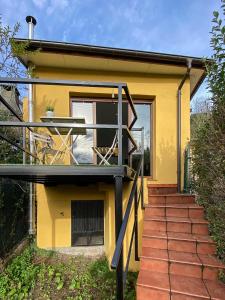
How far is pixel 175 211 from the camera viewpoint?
395 centimetres

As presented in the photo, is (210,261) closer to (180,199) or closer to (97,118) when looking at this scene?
(180,199)

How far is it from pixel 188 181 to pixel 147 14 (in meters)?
5.66

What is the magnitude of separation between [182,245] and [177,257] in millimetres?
249

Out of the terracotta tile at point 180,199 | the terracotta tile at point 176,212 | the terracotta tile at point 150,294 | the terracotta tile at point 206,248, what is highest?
the terracotta tile at point 180,199

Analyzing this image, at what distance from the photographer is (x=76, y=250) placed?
5.33 m

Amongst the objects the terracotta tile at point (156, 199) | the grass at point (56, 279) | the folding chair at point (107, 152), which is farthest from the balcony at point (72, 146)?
the grass at point (56, 279)

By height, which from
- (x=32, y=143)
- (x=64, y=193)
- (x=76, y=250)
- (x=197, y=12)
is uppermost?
(x=197, y=12)

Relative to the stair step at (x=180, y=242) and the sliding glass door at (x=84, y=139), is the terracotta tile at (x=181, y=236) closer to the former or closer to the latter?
the stair step at (x=180, y=242)

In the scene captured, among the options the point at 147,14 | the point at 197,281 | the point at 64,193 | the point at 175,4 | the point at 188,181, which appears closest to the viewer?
the point at 197,281

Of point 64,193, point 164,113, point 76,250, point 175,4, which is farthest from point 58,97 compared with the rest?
point 175,4

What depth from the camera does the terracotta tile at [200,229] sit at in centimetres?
350

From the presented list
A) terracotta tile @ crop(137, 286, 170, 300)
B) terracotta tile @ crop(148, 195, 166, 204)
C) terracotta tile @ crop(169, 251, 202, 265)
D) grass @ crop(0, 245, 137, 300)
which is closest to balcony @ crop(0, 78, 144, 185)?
terracotta tile @ crop(148, 195, 166, 204)

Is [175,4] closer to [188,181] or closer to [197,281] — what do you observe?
[188,181]

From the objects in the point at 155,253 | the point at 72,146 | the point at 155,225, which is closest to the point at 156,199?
the point at 155,225
